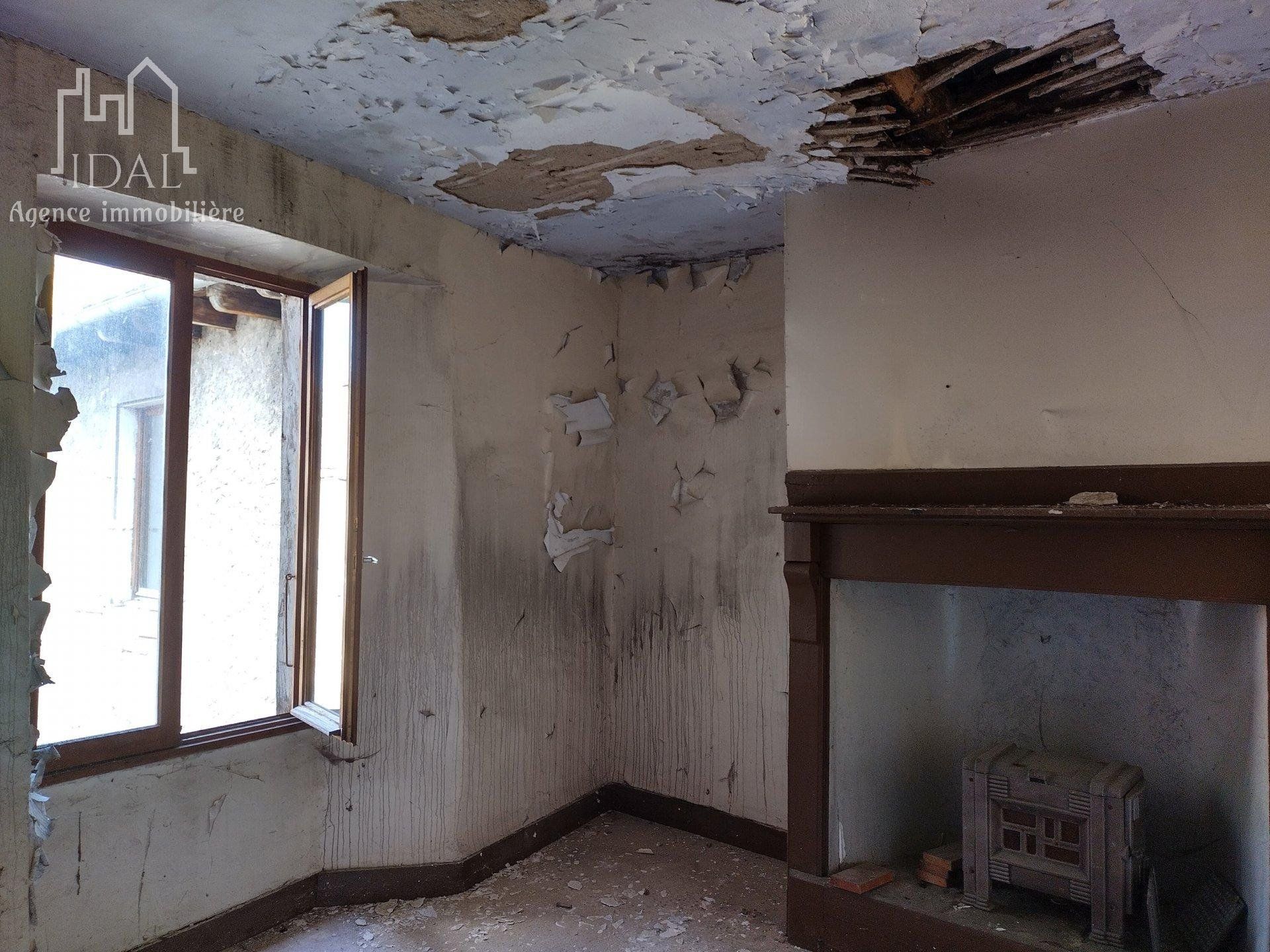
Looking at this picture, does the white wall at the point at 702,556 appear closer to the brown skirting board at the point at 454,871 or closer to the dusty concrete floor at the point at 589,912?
the brown skirting board at the point at 454,871

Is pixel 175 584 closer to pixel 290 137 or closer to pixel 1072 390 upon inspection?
pixel 290 137

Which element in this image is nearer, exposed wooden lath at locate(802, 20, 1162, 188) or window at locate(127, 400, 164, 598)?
exposed wooden lath at locate(802, 20, 1162, 188)

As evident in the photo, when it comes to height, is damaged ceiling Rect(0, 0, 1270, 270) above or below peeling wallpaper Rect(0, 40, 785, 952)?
above

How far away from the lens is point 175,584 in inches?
93.5

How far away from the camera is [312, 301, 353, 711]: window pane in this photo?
2.68m

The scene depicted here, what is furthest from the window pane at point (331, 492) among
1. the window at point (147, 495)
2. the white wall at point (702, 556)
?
the white wall at point (702, 556)

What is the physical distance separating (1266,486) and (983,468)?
0.63 metres

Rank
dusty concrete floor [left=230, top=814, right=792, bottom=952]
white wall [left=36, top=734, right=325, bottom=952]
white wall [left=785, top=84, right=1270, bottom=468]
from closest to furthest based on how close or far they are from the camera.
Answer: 1. white wall [left=785, top=84, right=1270, bottom=468]
2. white wall [left=36, top=734, right=325, bottom=952]
3. dusty concrete floor [left=230, top=814, right=792, bottom=952]

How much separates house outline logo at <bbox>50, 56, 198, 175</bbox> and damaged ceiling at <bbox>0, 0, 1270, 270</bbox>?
1.7 inches

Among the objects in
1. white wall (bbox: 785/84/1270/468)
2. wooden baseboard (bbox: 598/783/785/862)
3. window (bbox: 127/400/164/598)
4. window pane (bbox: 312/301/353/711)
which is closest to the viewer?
white wall (bbox: 785/84/1270/468)

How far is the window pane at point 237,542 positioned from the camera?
2826 millimetres

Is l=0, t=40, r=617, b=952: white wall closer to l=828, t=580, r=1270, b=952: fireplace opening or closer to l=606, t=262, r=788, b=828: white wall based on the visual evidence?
l=606, t=262, r=788, b=828: white wall

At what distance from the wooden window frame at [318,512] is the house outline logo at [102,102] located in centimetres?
67

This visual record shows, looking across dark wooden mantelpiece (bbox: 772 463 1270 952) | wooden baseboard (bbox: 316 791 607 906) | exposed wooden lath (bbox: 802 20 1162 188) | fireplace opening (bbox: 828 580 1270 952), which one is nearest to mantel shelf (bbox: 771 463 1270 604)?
dark wooden mantelpiece (bbox: 772 463 1270 952)
